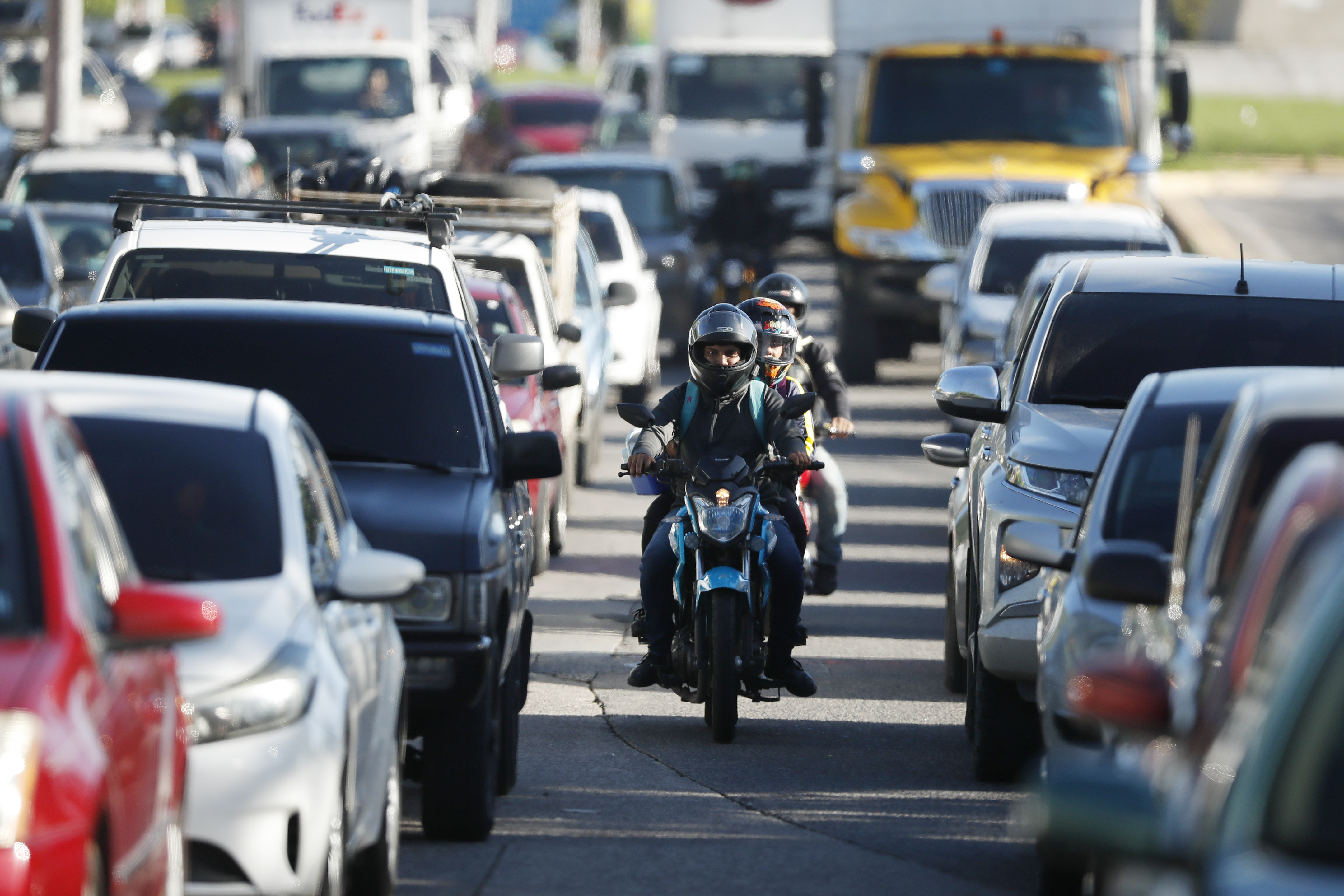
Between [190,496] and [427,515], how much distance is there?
4.52 ft

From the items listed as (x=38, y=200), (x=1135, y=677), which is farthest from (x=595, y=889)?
(x=38, y=200)

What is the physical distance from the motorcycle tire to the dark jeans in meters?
0.30

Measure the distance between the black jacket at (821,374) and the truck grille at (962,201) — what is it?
1129 centimetres

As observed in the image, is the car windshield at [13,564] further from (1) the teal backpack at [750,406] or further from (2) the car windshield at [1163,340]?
(2) the car windshield at [1163,340]

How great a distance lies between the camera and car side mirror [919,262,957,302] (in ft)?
68.6

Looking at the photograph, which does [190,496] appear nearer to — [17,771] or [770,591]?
[17,771]

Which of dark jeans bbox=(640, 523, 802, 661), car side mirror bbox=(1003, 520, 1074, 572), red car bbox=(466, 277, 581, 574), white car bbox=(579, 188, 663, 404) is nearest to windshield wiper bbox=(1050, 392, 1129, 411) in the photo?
dark jeans bbox=(640, 523, 802, 661)

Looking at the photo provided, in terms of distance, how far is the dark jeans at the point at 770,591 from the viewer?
1040cm

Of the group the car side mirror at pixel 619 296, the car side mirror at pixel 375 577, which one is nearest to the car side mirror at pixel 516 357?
the car side mirror at pixel 375 577

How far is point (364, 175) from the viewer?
1878cm

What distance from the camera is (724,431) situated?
422 inches

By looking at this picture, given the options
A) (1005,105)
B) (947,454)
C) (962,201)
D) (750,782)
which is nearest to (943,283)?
(962,201)

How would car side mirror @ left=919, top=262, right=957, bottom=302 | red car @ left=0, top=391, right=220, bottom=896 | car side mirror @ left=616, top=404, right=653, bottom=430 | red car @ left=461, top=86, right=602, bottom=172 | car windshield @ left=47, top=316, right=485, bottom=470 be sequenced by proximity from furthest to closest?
red car @ left=461, top=86, right=602, bottom=172, car side mirror @ left=919, top=262, right=957, bottom=302, car side mirror @ left=616, top=404, right=653, bottom=430, car windshield @ left=47, top=316, right=485, bottom=470, red car @ left=0, top=391, right=220, bottom=896

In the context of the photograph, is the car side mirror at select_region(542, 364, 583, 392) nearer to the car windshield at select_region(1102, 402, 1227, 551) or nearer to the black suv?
the black suv
